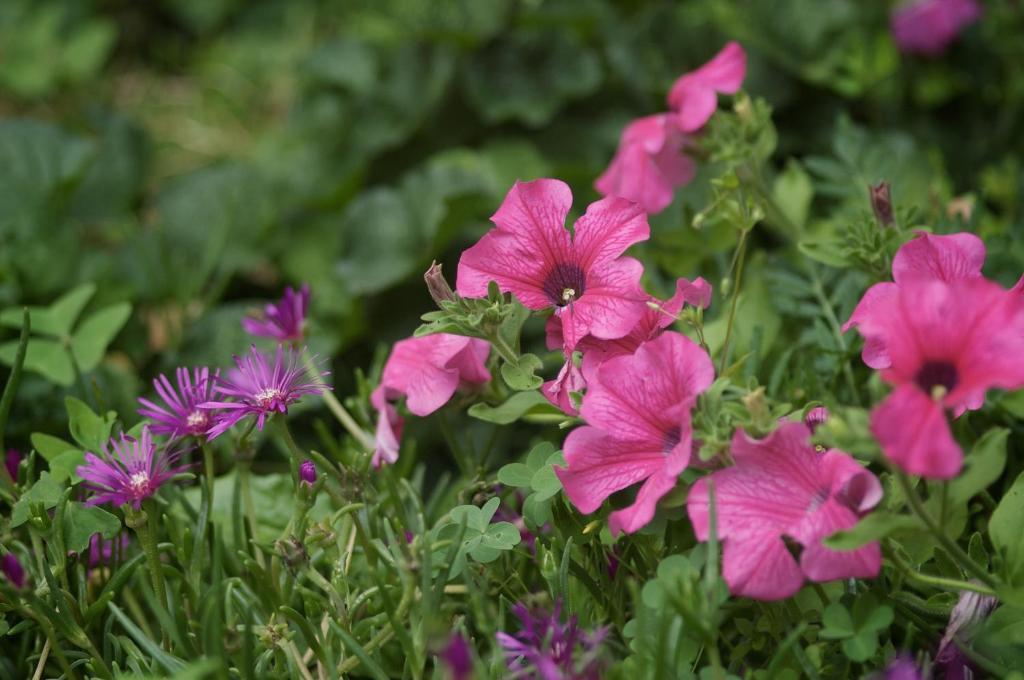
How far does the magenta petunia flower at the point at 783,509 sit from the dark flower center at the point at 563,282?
0.18m

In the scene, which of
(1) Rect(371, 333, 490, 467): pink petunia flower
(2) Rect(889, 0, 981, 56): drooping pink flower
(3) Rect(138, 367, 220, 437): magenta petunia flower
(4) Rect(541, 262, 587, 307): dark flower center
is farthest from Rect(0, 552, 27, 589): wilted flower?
(2) Rect(889, 0, 981, 56): drooping pink flower

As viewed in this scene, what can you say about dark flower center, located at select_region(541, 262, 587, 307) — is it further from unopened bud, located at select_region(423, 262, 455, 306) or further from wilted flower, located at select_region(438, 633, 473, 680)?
wilted flower, located at select_region(438, 633, 473, 680)

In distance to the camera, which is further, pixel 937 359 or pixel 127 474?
pixel 127 474

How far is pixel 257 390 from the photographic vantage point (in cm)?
76

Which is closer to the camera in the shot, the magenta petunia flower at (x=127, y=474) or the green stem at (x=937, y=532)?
the green stem at (x=937, y=532)

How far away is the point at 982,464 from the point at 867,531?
0.08 meters

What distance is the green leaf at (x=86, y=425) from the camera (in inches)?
32.6

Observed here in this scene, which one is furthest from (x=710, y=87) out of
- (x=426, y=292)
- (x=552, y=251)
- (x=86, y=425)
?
(x=426, y=292)

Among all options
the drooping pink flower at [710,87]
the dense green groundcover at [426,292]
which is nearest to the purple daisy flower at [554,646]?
the dense green groundcover at [426,292]

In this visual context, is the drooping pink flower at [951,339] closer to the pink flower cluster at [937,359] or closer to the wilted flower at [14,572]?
the pink flower cluster at [937,359]

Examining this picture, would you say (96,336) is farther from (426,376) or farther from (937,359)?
(937,359)

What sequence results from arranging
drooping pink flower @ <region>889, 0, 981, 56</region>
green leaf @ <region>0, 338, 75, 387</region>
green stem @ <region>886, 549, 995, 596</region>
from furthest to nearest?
drooping pink flower @ <region>889, 0, 981, 56</region>
green leaf @ <region>0, 338, 75, 387</region>
green stem @ <region>886, 549, 995, 596</region>

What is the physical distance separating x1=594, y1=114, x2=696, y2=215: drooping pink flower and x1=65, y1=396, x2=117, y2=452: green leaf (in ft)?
1.61

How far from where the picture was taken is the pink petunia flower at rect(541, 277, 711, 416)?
706 millimetres
